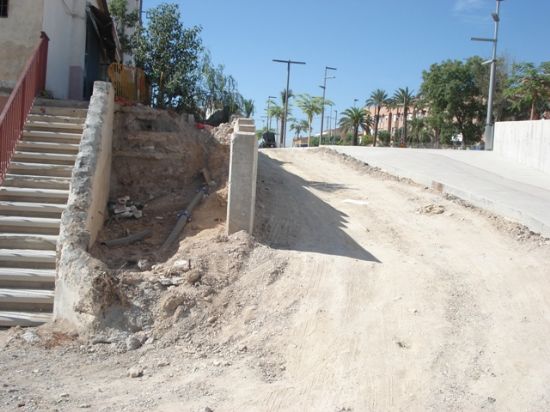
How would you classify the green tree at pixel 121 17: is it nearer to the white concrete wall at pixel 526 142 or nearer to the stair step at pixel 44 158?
the stair step at pixel 44 158

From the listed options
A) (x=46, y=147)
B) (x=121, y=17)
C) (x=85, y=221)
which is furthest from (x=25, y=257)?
(x=121, y=17)

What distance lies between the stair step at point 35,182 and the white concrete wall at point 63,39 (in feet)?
14.4

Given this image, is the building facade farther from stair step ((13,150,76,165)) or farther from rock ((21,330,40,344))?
rock ((21,330,40,344))

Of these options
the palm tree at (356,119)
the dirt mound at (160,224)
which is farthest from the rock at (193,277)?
the palm tree at (356,119)

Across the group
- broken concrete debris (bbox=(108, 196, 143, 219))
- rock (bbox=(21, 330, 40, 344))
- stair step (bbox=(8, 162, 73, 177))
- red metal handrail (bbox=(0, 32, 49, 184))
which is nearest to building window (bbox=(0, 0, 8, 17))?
red metal handrail (bbox=(0, 32, 49, 184))

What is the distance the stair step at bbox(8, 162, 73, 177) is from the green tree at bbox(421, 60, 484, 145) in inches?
1679

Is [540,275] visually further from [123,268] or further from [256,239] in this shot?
[123,268]

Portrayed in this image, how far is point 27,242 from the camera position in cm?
740

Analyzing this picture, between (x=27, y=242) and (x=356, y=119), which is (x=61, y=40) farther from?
(x=356, y=119)

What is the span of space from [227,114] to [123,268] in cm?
920

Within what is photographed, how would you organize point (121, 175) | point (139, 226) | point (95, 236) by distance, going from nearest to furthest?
point (95, 236)
point (139, 226)
point (121, 175)

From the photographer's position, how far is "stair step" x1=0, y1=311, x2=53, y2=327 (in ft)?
21.0

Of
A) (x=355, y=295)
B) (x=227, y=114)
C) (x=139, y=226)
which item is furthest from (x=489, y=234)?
(x=227, y=114)

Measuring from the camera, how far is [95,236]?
7.95m
